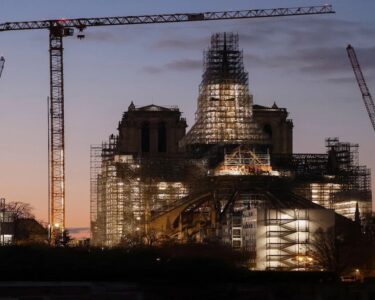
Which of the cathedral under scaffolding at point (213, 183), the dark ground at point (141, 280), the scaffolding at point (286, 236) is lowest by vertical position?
the dark ground at point (141, 280)

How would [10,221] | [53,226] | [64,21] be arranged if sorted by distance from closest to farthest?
[53,226]
[64,21]
[10,221]

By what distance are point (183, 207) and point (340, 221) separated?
87.4 feet

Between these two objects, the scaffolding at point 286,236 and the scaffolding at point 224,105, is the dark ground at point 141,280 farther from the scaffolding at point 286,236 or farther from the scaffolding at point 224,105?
the scaffolding at point 224,105

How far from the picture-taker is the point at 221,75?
197000 millimetres

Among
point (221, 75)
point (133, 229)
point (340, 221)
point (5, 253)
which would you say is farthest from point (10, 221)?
point (5, 253)

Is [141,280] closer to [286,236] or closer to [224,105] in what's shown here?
[286,236]

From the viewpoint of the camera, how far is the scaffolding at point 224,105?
19588 cm

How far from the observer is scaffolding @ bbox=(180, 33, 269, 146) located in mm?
195875

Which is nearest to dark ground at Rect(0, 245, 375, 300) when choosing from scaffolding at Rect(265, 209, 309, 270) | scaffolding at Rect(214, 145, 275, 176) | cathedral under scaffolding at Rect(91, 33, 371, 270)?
scaffolding at Rect(265, 209, 309, 270)

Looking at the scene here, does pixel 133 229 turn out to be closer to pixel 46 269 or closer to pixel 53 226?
pixel 53 226

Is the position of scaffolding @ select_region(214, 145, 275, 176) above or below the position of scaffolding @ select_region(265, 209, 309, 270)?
above

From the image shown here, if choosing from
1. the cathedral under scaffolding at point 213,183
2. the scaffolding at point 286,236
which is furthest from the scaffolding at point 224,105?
the scaffolding at point 286,236

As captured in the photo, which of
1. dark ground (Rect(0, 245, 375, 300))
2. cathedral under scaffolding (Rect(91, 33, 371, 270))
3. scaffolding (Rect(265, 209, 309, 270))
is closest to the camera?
dark ground (Rect(0, 245, 375, 300))

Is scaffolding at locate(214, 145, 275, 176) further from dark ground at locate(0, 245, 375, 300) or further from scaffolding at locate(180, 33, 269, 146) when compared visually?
dark ground at locate(0, 245, 375, 300)
